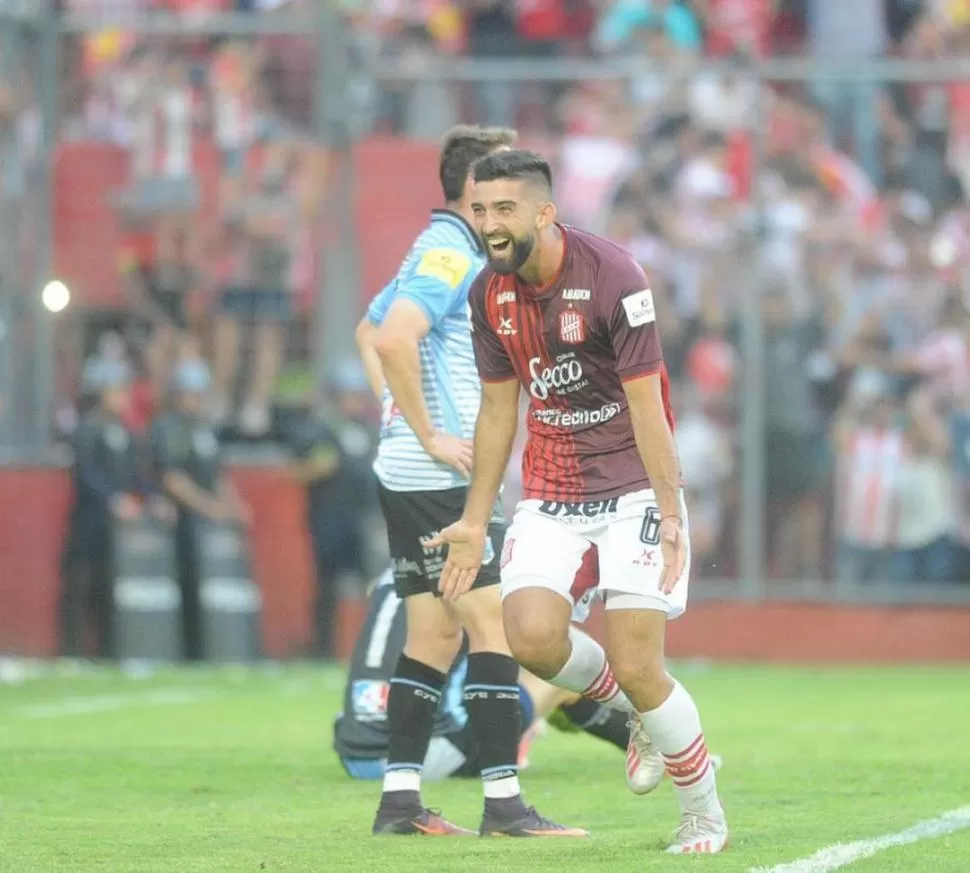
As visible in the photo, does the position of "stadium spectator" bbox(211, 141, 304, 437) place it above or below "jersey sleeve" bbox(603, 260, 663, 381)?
below

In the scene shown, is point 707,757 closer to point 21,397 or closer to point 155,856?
point 155,856

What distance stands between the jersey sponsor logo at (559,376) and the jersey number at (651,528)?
17.6 inches

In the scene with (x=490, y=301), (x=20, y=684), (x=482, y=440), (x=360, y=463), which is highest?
(x=490, y=301)

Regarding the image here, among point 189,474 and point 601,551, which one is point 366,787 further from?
point 189,474

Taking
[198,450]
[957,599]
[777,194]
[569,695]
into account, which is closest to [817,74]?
[777,194]

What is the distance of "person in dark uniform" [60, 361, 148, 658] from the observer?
56.5ft

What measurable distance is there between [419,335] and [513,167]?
115 cm

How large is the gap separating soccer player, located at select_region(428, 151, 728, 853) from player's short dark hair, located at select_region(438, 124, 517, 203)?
1.00 metres

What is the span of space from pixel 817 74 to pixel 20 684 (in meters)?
7.50

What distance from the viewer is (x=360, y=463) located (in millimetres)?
17625

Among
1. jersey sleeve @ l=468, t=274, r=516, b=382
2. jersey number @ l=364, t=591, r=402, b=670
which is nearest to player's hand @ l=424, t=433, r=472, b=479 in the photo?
jersey sleeve @ l=468, t=274, r=516, b=382

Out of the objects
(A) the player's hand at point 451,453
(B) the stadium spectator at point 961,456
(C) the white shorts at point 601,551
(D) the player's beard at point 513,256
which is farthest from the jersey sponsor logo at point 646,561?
(B) the stadium spectator at point 961,456

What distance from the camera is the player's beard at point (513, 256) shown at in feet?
22.0

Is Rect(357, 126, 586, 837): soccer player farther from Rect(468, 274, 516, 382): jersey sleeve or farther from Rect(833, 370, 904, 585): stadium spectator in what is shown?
Rect(833, 370, 904, 585): stadium spectator
